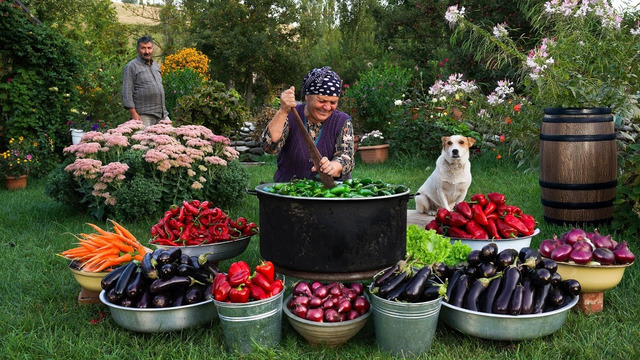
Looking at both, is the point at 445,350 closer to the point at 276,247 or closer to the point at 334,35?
the point at 276,247

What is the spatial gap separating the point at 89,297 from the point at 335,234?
1912 mm

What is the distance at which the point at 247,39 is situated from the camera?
21.1 m

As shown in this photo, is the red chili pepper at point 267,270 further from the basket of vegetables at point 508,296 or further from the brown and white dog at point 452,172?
the brown and white dog at point 452,172

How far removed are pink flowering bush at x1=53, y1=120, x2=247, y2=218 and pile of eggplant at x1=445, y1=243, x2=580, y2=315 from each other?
3.77 m

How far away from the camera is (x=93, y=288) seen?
355cm

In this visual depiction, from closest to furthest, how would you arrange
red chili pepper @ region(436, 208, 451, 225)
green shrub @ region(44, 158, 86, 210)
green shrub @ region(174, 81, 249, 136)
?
red chili pepper @ region(436, 208, 451, 225) < green shrub @ region(44, 158, 86, 210) < green shrub @ region(174, 81, 249, 136)

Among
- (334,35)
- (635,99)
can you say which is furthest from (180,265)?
(334,35)

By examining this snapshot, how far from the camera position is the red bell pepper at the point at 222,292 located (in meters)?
2.94

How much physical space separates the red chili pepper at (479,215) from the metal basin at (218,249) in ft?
6.02

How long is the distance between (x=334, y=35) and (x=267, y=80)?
3966 mm

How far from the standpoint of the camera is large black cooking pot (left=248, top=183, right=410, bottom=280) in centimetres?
299

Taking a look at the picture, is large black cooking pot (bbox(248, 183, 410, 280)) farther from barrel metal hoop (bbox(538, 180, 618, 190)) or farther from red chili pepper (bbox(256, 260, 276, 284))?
barrel metal hoop (bbox(538, 180, 618, 190))

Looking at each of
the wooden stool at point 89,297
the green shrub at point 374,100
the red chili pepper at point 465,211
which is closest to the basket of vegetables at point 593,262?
the red chili pepper at point 465,211

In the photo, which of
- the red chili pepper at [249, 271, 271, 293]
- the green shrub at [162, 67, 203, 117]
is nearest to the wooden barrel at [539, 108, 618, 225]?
the red chili pepper at [249, 271, 271, 293]
